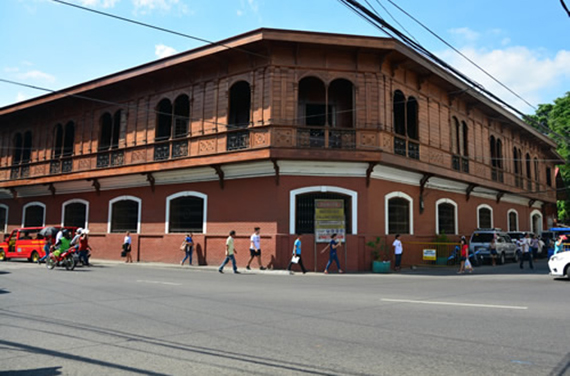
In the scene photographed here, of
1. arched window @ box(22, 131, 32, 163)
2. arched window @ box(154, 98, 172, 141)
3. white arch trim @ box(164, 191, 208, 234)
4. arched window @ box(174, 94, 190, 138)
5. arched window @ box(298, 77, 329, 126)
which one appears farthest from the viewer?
arched window @ box(22, 131, 32, 163)

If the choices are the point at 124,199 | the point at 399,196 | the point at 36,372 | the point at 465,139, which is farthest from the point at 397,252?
the point at 36,372

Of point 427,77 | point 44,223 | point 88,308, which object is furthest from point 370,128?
point 44,223

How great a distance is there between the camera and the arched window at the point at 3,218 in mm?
31000

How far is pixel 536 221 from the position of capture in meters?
38.5

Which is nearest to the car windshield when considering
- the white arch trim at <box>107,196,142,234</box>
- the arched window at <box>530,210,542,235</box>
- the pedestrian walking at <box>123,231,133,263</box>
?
the arched window at <box>530,210,542,235</box>

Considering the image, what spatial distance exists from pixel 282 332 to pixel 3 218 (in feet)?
106

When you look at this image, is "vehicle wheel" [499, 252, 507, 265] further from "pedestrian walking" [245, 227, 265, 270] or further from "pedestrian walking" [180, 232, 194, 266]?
"pedestrian walking" [180, 232, 194, 266]

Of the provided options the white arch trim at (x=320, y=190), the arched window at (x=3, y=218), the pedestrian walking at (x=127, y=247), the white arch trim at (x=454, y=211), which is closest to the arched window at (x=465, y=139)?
the white arch trim at (x=454, y=211)

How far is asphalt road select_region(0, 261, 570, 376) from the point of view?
4.78 m

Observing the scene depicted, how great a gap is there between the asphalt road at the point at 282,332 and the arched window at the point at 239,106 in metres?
11.5

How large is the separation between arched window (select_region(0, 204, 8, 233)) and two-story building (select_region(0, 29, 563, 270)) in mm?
3981

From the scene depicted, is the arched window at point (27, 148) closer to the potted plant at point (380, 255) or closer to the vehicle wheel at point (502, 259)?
the potted plant at point (380, 255)

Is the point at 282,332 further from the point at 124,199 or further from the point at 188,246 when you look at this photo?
the point at 124,199

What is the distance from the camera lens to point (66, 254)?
18219 millimetres
